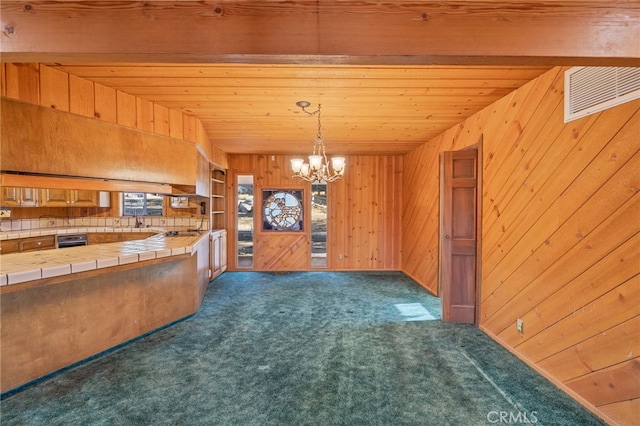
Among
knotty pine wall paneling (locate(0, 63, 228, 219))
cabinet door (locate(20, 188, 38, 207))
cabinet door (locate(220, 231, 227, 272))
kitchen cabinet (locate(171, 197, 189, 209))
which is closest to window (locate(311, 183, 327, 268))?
cabinet door (locate(220, 231, 227, 272))

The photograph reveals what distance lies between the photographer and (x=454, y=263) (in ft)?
10.8

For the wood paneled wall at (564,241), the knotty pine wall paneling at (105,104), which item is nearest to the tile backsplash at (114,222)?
the knotty pine wall paneling at (105,104)

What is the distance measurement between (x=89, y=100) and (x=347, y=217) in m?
4.48

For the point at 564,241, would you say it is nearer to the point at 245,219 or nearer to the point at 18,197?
the point at 18,197

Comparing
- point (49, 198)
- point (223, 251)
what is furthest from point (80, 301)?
point (223, 251)

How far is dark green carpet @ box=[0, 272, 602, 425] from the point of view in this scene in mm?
1802

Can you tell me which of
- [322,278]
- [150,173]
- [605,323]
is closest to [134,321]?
[150,173]

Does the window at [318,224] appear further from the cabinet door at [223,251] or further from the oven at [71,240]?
the oven at [71,240]

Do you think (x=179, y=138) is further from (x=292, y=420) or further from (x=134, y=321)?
(x=292, y=420)

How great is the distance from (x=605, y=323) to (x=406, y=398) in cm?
135

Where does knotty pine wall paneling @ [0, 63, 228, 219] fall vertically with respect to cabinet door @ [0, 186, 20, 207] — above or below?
above

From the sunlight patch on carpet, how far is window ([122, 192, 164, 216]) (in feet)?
15.2

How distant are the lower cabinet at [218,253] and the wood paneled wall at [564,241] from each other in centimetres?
416

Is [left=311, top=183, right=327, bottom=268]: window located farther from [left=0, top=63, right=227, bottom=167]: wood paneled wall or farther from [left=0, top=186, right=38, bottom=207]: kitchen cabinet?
[left=0, top=186, right=38, bottom=207]: kitchen cabinet
